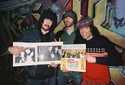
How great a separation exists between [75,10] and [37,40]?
1.71ft

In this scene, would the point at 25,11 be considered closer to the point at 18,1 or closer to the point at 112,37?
the point at 18,1

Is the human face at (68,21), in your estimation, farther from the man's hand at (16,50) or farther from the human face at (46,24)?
the man's hand at (16,50)

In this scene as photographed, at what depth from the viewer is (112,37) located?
2426mm

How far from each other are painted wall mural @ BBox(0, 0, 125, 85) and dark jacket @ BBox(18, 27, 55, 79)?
10cm

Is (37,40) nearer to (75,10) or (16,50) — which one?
(16,50)

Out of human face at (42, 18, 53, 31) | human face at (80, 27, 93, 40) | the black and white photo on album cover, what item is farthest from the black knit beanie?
human face at (80, 27, 93, 40)

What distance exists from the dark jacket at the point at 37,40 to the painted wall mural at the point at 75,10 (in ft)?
0.31

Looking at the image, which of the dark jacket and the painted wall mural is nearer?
the painted wall mural

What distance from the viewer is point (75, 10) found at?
8.31ft

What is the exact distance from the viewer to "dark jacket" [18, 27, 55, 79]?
255 cm

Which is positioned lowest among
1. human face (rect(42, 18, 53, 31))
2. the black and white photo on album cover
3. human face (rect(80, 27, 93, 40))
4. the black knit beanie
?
the black and white photo on album cover

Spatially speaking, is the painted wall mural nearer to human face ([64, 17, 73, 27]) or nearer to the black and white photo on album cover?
human face ([64, 17, 73, 27])

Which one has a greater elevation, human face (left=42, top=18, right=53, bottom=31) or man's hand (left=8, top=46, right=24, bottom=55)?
human face (left=42, top=18, right=53, bottom=31)

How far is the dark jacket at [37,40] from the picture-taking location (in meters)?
2.55
